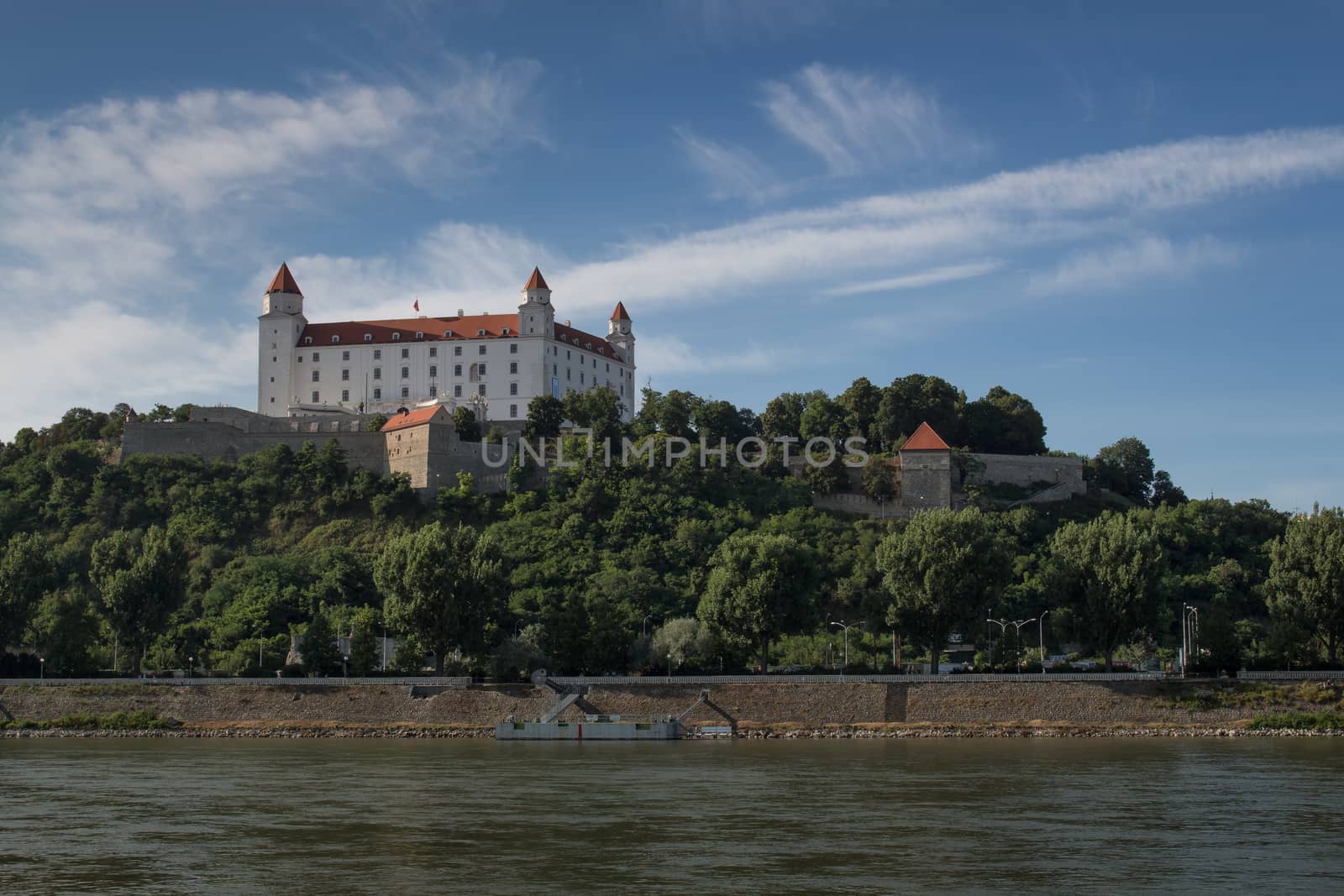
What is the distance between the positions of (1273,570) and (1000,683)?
12521 millimetres

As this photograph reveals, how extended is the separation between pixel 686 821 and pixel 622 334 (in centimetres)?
8232

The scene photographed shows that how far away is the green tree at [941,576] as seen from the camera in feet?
190

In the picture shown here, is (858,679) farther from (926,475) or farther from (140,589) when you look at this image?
(926,475)

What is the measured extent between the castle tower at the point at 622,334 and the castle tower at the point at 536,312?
10031 millimetres

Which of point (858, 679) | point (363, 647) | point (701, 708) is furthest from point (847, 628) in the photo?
point (363, 647)

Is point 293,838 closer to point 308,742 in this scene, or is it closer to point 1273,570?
Answer: point 308,742

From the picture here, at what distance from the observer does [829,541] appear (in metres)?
81.4

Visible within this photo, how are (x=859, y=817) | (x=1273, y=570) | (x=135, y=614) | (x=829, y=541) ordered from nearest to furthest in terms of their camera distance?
(x=859, y=817) → (x=1273, y=570) → (x=135, y=614) → (x=829, y=541)

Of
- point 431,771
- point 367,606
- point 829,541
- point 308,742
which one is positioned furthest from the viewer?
point 829,541

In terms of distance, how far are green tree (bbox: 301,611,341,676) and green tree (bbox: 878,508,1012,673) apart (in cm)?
2310

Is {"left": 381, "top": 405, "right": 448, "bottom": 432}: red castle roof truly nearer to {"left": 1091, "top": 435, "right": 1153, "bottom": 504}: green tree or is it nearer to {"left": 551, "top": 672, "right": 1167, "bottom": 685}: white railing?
{"left": 551, "top": 672, "right": 1167, "bottom": 685}: white railing

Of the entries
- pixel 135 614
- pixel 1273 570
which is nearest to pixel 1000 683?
pixel 1273 570

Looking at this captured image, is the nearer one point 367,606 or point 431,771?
point 431,771

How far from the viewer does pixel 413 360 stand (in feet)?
330
